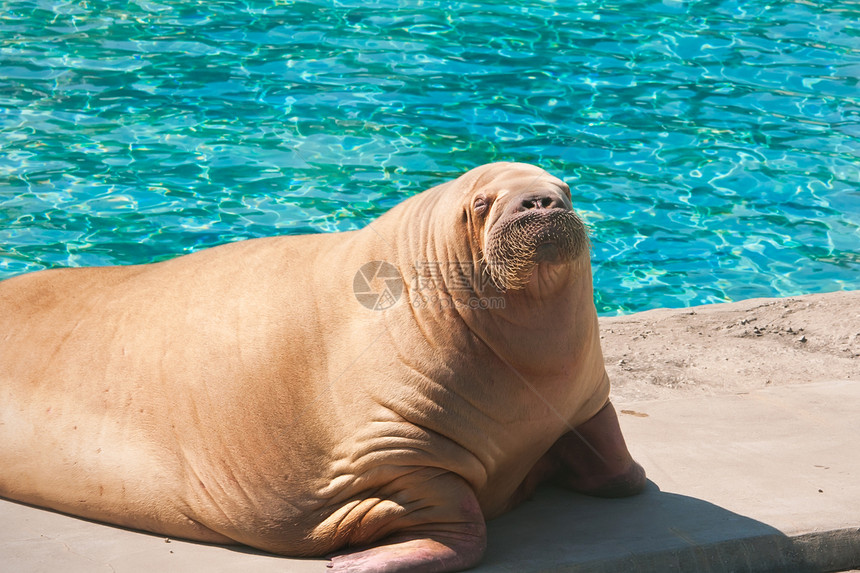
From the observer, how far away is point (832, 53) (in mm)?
12172

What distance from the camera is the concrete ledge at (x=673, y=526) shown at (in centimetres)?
350

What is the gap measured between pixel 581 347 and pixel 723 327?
9.88 feet

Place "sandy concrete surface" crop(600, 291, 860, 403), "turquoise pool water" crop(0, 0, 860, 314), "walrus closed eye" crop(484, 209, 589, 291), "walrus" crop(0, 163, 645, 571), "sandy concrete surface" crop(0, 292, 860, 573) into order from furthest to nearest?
1. "turquoise pool water" crop(0, 0, 860, 314)
2. "sandy concrete surface" crop(600, 291, 860, 403)
3. "sandy concrete surface" crop(0, 292, 860, 573)
4. "walrus" crop(0, 163, 645, 571)
5. "walrus closed eye" crop(484, 209, 589, 291)

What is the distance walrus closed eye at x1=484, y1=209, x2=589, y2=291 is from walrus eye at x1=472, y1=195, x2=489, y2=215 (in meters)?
0.14

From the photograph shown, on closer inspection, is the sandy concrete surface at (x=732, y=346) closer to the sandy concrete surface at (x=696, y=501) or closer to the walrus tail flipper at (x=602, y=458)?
the sandy concrete surface at (x=696, y=501)

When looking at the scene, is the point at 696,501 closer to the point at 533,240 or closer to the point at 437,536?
the point at 437,536

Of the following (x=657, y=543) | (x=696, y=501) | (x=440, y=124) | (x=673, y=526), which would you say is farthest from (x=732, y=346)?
(x=440, y=124)

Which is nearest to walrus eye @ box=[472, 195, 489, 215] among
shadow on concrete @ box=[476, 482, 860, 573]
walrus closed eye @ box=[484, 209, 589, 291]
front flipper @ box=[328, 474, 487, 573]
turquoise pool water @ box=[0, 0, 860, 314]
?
walrus closed eye @ box=[484, 209, 589, 291]

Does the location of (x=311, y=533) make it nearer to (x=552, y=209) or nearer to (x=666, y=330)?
(x=552, y=209)

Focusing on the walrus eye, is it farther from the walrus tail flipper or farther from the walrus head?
the walrus tail flipper

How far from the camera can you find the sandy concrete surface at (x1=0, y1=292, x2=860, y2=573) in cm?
353

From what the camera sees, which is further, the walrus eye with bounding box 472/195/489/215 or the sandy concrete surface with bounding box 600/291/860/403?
the sandy concrete surface with bounding box 600/291/860/403

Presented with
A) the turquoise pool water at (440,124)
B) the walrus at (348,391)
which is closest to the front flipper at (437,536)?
the walrus at (348,391)

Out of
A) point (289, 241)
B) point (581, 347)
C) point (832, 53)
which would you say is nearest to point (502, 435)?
point (581, 347)
